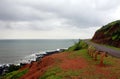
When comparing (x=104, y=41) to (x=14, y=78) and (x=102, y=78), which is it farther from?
(x=102, y=78)

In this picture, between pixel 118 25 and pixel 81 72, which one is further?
pixel 118 25

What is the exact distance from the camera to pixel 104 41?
59.8 metres

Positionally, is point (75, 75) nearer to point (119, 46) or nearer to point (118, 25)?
point (119, 46)

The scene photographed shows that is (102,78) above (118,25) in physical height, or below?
below

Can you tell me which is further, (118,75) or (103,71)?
(103,71)

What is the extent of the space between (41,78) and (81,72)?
3.85 metres

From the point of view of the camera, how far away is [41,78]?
71.5ft

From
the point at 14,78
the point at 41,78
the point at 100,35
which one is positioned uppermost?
the point at 100,35

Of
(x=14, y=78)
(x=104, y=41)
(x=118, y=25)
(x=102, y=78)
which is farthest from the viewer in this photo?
(x=104, y=41)

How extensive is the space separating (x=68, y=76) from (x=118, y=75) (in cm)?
406

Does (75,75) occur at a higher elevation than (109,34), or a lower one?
lower

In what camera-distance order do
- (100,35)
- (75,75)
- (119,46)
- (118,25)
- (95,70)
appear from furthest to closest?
(100,35) < (118,25) < (119,46) < (95,70) < (75,75)

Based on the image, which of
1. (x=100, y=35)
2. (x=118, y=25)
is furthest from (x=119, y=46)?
(x=100, y=35)

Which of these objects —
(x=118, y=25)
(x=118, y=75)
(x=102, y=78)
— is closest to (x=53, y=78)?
(x=102, y=78)
